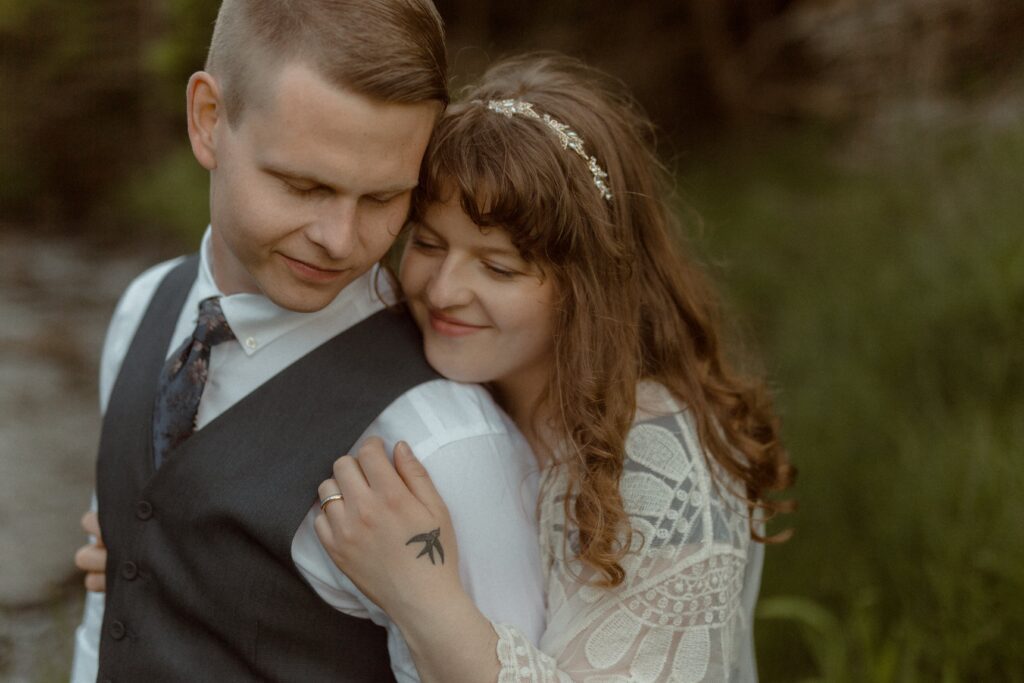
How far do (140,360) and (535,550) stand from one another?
2.64 feet

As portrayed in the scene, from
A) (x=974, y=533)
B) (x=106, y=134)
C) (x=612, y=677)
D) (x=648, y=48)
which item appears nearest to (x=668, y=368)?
(x=612, y=677)

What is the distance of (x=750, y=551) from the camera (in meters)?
2.08

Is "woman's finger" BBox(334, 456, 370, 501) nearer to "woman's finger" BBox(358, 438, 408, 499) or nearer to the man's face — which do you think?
"woman's finger" BBox(358, 438, 408, 499)

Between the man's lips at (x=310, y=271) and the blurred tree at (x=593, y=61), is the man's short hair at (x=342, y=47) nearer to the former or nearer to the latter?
the man's lips at (x=310, y=271)

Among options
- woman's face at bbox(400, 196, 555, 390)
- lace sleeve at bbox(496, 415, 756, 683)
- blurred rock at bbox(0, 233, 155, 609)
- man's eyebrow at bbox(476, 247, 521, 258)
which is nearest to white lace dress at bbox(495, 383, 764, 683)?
lace sleeve at bbox(496, 415, 756, 683)

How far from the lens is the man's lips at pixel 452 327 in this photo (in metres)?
1.79

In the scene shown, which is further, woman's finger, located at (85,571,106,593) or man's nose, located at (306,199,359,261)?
woman's finger, located at (85,571,106,593)

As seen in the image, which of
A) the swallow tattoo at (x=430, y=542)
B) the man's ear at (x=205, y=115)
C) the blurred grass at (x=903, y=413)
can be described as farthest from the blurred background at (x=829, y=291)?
the man's ear at (x=205, y=115)

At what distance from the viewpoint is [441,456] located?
1656mm

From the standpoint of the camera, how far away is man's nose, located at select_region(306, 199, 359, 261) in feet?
5.19

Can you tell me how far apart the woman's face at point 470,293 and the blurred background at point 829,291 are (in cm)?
114

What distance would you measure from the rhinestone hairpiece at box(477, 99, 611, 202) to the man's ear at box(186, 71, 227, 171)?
17.7 inches

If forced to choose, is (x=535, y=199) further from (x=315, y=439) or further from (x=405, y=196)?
(x=315, y=439)

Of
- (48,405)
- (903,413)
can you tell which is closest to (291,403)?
→ (903,413)
